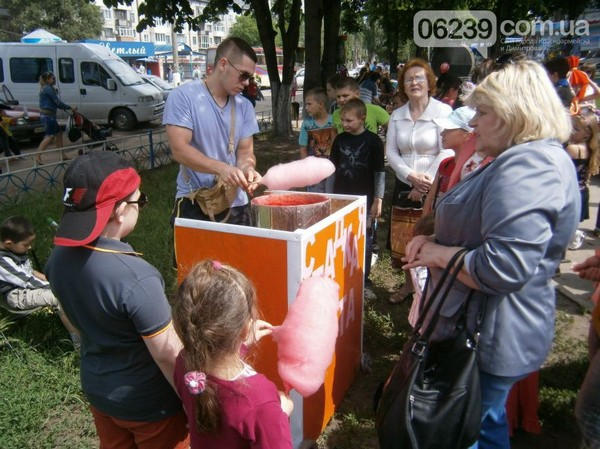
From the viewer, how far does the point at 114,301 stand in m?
1.43

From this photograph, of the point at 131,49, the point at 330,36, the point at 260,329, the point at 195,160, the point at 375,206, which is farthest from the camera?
the point at 131,49

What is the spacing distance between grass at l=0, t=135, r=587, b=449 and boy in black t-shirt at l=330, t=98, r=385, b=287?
81 cm

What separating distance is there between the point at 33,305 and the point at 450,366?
280cm

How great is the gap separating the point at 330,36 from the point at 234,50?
28.2ft

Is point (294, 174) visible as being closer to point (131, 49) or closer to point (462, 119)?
point (462, 119)

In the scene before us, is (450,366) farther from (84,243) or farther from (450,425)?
(84,243)

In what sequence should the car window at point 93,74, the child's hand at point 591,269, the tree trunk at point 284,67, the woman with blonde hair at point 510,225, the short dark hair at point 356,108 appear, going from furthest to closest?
the car window at point 93,74
the tree trunk at point 284,67
the short dark hair at point 356,108
the child's hand at point 591,269
the woman with blonde hair at point 510,225

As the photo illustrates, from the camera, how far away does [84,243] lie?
4.62ft

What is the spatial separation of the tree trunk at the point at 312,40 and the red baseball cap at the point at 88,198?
796 centimetres

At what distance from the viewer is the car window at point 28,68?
13977 mm

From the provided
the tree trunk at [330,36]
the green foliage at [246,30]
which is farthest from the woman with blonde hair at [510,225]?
the green foliage at [246,30]

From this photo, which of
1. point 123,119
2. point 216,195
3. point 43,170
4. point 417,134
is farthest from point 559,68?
point 123,119

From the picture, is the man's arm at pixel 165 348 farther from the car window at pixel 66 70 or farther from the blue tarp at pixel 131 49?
the blue tarp at pixel 131 49

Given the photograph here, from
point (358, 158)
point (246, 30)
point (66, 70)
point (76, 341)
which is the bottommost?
point (76, 341)
